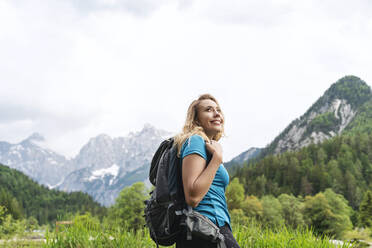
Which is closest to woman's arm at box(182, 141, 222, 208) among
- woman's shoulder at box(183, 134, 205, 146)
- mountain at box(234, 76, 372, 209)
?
woman's shoulder at box(183, 134, 205, 146)

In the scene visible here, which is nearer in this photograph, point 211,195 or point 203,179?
point 203,179

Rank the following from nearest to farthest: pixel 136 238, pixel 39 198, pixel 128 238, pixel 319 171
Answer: pixel 128 238
pixel 136 238
pixel 319 171
pixel 39 198

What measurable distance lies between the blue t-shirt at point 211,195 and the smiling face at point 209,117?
0.37 m

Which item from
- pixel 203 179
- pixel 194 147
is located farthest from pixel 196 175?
pixel 194 147

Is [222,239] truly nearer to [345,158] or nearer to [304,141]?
[345,158]

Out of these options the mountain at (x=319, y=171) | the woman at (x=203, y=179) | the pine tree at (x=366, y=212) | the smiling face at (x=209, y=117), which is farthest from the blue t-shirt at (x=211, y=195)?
the mountain at (x=319, y=171)

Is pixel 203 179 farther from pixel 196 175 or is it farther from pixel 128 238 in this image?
pixel 128 238

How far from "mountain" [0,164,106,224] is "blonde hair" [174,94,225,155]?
138959 mm

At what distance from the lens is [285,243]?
Result: 4762mm

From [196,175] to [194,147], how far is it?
21cm

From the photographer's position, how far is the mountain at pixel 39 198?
453 feet

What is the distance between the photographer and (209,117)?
290cm

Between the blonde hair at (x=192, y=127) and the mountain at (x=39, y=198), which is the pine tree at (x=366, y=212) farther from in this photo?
the mountain at (x=39, y=198)

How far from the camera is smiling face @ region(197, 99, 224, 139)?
2891 mm
